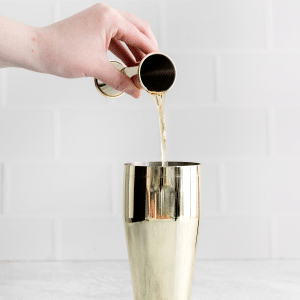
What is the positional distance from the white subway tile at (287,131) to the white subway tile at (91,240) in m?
0.45

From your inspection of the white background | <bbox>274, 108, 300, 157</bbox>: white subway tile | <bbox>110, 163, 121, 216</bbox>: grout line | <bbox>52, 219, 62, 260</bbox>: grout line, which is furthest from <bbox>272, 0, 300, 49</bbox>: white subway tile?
<bbox>52, 219, 62, 260</bbox>: grout line

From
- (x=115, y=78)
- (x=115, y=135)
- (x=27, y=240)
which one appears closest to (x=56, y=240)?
(x=27, y=240)

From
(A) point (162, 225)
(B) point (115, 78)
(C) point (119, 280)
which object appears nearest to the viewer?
(A) point (162, 225)

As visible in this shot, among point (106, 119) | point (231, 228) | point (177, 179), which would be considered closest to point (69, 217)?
point (106, 119)

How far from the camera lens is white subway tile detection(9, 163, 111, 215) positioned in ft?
3.04

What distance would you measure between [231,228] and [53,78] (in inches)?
23.2

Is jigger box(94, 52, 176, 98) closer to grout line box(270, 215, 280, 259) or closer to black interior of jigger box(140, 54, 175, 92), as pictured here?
black interior of jigger box(140, 54, 175, 92)

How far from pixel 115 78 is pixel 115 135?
33 cm

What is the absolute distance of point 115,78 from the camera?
611 millimetres

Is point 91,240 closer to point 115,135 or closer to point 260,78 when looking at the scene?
point 115,135

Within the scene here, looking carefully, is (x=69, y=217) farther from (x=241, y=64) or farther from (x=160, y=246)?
(x=241, y=64)

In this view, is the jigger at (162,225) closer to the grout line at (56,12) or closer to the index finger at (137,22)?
the index finger at (137,22)

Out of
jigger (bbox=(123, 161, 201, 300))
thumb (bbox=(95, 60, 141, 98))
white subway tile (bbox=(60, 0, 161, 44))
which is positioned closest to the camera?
jigger (bbox=(123, 161, 201, 300))

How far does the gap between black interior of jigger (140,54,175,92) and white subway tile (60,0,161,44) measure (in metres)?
0.33
